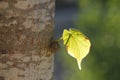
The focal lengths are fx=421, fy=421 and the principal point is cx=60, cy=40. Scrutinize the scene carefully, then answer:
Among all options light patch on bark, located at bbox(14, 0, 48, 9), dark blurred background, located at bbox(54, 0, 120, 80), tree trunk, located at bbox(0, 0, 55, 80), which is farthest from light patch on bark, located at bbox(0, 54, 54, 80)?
dark blurred background, located at bbox(54, 0, 120, 80)

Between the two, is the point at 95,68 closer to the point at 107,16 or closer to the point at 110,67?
the point at 110,67

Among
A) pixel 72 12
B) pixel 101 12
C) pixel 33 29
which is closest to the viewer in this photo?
pixel 33 29

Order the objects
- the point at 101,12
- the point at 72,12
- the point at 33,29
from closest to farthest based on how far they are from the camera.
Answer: the point at 33,29, the point at 101,12, the point at 72,12

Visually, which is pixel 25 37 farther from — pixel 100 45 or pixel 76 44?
pixel 100 45

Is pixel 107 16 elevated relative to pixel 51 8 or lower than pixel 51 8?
lower

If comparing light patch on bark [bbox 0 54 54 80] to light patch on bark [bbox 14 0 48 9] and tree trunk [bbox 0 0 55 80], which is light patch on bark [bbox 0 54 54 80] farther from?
light patch on bark [bbox 14 0 48 9]

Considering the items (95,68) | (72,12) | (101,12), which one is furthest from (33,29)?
(72,12)

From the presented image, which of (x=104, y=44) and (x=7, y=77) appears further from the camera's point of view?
(x=104, y=44)

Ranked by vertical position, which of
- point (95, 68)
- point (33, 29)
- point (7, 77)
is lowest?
point (95, 68)

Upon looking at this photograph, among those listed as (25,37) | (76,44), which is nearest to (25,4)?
(25,37)
